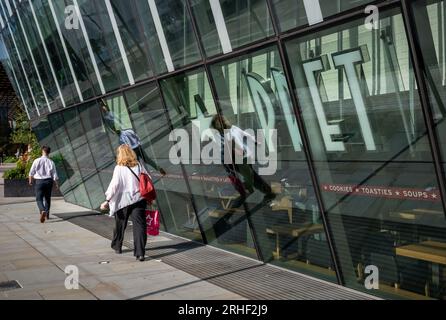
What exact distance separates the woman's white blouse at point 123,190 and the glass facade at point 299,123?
1.48 meters

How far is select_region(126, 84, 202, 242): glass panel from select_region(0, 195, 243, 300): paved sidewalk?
143 centimetres

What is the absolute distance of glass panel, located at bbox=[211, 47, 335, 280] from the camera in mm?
7594

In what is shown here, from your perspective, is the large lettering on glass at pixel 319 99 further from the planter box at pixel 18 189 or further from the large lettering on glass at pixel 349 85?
the planter box at pixel 18 189

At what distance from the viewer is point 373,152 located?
6504 mm

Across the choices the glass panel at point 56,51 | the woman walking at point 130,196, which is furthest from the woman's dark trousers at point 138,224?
the glass panel at point 56,51

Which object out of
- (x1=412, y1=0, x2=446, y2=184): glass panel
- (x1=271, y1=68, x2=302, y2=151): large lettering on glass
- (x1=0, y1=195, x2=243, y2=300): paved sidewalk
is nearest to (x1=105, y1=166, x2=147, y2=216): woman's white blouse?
(x1=0, y1=195, x2=243, y2=300): paved sidewalk

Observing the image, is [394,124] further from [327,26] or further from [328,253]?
[328,253]

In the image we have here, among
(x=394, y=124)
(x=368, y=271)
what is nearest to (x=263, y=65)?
(x=394, y=124)

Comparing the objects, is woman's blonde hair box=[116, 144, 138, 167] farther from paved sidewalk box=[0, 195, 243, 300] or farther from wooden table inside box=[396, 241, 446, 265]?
wooden table inside box=[396, 241, 446, 265]

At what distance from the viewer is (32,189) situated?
20.7 metres

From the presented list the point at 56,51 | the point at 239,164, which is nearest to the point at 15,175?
the point at 56,51

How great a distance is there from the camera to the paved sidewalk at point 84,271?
6652 mm

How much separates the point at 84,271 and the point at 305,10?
14.4 feet
